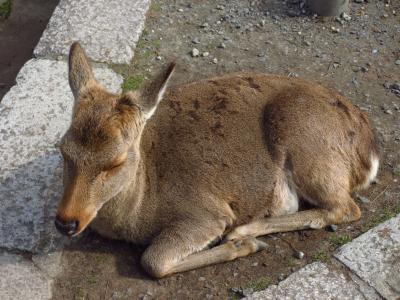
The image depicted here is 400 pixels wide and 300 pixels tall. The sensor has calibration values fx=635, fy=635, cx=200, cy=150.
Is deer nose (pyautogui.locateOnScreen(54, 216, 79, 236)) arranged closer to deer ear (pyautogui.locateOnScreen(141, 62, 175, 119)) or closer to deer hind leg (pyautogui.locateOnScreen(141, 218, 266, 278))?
deer hind leg (pyautogui.locateOnScreen(141, 218, 266, 278))

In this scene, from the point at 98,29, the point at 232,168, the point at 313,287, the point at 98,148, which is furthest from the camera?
A: the point at 98,29

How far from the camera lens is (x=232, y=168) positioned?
17.5 ft

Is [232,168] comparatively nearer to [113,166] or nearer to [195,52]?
[113,166]

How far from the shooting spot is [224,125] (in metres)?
5.34

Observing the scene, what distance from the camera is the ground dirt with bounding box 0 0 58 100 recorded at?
26.6ft

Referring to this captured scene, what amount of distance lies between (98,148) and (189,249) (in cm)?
127

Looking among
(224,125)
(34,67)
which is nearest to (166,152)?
(224,125)

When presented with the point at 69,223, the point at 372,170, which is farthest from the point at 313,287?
the point at 69,223

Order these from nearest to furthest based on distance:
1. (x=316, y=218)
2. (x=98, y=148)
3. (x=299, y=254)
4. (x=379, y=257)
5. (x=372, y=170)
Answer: (x=98, y=148), (x=379, y=257), (x=299, y=254), (x=316, y=218), (x=372, y=170)

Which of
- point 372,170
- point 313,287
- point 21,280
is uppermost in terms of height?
point 372,170

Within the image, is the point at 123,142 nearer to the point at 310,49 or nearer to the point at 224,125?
the point at 224,125

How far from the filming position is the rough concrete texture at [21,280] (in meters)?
4.89

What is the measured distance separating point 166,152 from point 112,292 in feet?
3.95

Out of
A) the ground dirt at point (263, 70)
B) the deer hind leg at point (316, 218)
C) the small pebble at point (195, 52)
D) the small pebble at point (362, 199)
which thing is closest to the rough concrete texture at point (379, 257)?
the ground dirt at point (263, 70)
